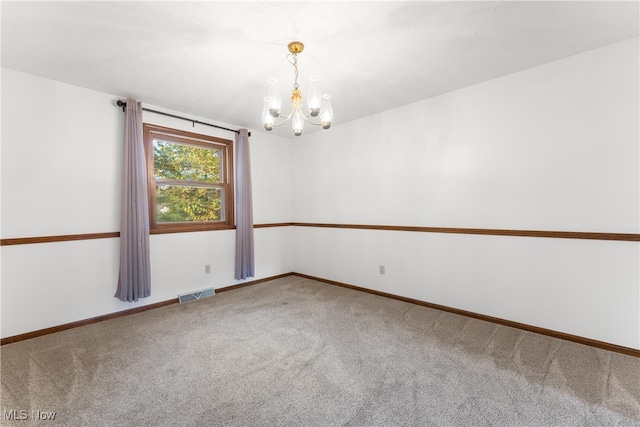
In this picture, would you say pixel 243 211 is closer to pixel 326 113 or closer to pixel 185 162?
pixel 185 162

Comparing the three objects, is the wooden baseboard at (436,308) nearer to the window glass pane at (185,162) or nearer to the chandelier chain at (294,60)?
the window glass pane at (185,162)

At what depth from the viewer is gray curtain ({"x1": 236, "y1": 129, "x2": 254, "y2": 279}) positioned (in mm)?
3977

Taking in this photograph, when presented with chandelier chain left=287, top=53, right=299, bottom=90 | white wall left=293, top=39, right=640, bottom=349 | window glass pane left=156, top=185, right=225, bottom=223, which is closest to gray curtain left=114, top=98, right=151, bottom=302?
window glass pane left=156, top=185, right=225, bottom=223

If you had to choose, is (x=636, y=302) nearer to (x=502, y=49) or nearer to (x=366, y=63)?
(x=502, y=49)

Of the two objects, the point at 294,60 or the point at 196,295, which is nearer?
the point at 294,60

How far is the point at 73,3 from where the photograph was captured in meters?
1.67

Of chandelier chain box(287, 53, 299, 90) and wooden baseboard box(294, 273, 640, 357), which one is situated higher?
chandelier chain box(287, 53, 299, 90)

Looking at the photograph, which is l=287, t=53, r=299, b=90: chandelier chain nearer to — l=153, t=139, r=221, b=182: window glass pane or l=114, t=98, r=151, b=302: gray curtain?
l=114, t=98, r=151, b=302: gray curtain

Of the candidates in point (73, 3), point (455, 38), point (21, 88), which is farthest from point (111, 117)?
point (455, 38)

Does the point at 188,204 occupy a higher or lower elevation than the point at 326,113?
lower

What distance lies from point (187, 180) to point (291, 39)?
237cm

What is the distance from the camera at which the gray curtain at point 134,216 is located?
9.66 ft

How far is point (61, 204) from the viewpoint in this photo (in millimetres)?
2711

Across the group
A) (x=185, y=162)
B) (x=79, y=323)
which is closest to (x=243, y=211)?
(x=185, y=162)
